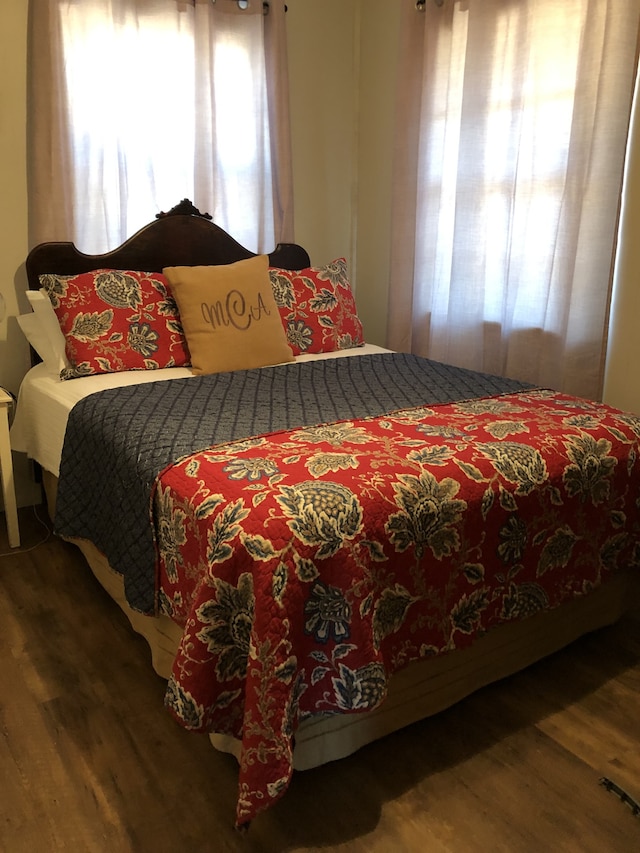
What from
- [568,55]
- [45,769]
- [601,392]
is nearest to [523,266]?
[601,392]

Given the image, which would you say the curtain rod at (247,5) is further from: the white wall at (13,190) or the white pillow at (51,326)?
the white pillow at (51,326)

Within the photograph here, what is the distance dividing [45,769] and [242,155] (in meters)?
2.53

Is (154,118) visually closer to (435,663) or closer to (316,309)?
(316,309)

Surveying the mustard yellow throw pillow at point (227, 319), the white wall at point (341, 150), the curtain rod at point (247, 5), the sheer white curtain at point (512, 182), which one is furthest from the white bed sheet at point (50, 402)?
the curtain rod at point (247, 5)

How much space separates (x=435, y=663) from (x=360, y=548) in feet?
1.58

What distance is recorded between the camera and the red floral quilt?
1.26 m

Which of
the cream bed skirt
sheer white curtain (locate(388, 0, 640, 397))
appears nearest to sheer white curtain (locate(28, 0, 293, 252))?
sheer white curtain (locate(388, 0, 640, 397))

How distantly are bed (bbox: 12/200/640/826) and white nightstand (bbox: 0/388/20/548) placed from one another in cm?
11

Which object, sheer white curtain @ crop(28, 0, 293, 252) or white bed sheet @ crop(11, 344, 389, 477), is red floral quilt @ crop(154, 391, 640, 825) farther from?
sheer white curtain @ crop(28, 0, 293, 252)

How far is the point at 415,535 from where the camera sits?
1432 millimetres

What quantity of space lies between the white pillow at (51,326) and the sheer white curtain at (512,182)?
158cm

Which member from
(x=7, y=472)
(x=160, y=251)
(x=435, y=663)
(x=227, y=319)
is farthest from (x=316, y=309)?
(x=435, y=663)

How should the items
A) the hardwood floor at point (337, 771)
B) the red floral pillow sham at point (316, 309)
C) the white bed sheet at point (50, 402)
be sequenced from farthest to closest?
1. the red floral pillow sham at point (316, 309)
2. the white bed sheet at point (50, 402)
3. the hardwood floor at point (337, 771)

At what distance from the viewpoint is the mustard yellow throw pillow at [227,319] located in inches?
99.0
